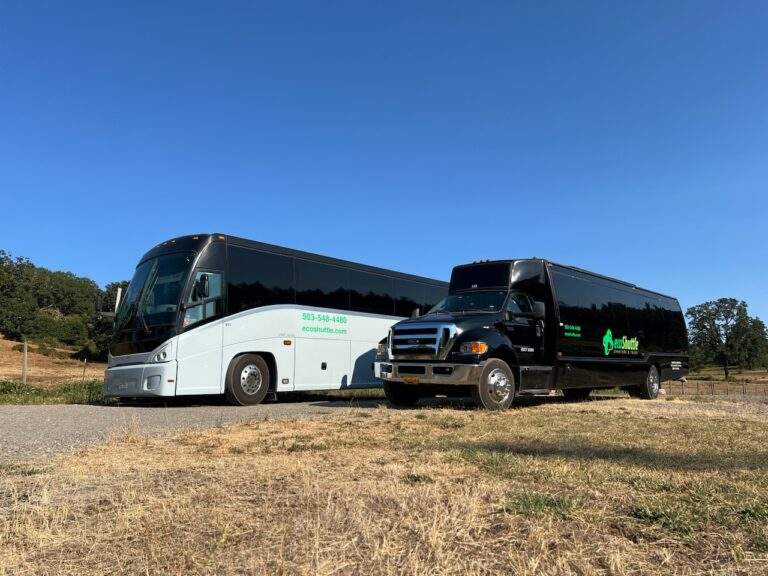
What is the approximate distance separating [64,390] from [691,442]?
17190 mm

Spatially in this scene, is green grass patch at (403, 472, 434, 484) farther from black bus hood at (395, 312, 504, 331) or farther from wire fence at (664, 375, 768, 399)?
wire fence at (664, 375, 768, 399)

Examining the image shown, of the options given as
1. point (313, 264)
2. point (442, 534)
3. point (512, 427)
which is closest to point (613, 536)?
point (442, 534)

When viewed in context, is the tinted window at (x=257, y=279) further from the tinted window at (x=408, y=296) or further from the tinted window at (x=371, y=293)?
the tinted window at (x=408, y=296)

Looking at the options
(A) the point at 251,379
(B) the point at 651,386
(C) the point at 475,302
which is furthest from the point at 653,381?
(A) the point at 251,379

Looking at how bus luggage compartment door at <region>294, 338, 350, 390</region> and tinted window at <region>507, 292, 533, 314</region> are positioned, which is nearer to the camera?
tinted window at <region>507, 292, 533, 314</region>

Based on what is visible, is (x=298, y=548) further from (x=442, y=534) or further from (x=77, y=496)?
(x=77, y=496)

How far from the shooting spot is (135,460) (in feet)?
17.9

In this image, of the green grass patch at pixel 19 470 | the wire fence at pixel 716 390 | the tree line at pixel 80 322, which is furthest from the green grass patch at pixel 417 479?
the tree line at pixel 80 322

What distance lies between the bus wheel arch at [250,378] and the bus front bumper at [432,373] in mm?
3464

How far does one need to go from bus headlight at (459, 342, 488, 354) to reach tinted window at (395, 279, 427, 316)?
24.0 ft

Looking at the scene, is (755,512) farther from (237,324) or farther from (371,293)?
(371,293)

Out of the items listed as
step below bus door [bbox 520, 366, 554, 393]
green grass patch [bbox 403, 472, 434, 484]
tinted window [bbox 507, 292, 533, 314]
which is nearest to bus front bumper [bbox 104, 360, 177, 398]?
tinted window [bbox 507, 292, 533, 314]

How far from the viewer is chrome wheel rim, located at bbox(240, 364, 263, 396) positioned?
531 inches

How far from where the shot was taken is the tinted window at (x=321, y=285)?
15.2m
